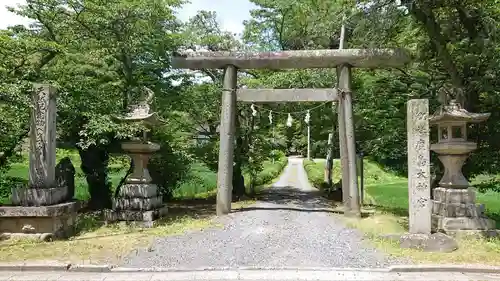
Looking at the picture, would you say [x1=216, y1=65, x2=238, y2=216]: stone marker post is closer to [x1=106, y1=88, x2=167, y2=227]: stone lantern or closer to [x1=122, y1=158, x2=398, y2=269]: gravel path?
[x1=122, y1=158, x2=398, y2=269]: gravel path

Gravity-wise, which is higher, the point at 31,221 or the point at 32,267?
the point at 31,221

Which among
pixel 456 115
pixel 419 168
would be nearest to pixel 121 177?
pixel 419 168

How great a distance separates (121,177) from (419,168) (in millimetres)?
15253

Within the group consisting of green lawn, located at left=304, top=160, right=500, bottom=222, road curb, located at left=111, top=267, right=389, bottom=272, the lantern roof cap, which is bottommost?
road curb, located at left=111, top=267, right=389, bottom=272

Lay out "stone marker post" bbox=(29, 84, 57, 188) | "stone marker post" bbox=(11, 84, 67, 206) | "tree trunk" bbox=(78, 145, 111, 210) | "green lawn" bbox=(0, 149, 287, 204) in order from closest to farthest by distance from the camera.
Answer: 1. "stone marker post" bbox=(11, 84, 67, 206)
2. "stone marker post" bbox=(29, 84, 57, 188)
3. "tree trunk" bbox=(78, 145, 111, 210)
4. "green lawn" bbox=(0, 149, 287, 204)

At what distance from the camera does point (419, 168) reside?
8.41 m

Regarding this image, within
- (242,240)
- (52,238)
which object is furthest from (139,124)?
(242,240)

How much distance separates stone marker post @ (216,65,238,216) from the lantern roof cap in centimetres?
548

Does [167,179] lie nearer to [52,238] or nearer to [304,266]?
[52,238]

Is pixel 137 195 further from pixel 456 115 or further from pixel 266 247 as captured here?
pixel 456 115

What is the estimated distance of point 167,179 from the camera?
15688 millimetres

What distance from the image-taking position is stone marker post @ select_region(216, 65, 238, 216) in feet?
39.1

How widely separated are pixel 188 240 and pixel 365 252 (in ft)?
11.9

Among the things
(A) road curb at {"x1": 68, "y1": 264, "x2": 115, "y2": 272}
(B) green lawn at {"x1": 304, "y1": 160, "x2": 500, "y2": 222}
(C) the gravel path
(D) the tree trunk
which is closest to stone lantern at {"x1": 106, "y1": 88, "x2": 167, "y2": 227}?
(C) the gravel path
